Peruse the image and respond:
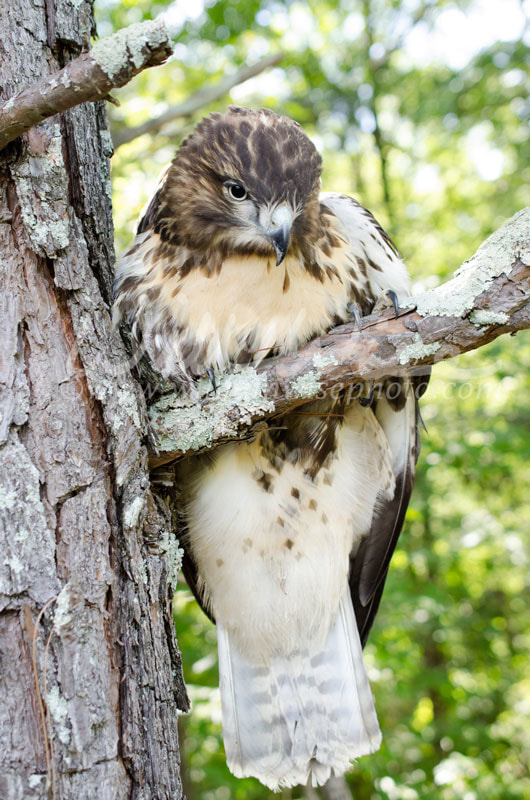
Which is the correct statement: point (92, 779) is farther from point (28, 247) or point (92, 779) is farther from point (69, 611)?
point (28, 247)

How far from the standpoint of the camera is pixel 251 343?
208 centimetres

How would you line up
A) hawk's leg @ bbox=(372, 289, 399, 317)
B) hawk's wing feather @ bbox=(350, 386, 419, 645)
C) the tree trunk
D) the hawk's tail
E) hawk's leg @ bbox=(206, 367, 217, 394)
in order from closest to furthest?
1. the tree trunk
2. hawk's leg @ bbox=(206, 367, 217, 394)
3. hawk's leg @ bbox=(372, 289, 399, 317)
4. the hawk's tail
5. hawk's wing feather @ bbox=(350, 386, 419, 645)

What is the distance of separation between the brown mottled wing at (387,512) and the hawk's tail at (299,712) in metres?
0.19

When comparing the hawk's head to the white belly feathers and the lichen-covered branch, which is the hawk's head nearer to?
the lichen-covered branch

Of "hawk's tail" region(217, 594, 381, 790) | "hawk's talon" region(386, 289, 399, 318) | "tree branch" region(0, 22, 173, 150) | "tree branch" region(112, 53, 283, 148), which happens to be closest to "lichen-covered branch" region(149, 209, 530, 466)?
"hawk's talon" region(386, 289, 399, 318)

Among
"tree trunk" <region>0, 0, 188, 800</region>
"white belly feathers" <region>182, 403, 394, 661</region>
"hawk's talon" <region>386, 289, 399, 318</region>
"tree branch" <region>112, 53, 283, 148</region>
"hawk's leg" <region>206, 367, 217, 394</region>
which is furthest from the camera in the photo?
"tree branch" <region>112, 53, 283, 148</region>

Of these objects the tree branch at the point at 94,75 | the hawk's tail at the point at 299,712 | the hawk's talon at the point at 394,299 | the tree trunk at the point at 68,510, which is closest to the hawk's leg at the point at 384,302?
the hawk's talon at the point at 394,299

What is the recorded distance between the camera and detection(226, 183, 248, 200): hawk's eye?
2111 mm

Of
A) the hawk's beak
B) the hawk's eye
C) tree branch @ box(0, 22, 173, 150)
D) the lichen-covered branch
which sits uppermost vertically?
tree branch @ box(0, 22, 173, 150)

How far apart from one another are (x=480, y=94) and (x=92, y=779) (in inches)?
290

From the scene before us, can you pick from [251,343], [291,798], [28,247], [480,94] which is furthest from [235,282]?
[480,94]

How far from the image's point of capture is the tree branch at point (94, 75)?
126 centimetres

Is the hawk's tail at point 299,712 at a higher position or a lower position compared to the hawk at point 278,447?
lower

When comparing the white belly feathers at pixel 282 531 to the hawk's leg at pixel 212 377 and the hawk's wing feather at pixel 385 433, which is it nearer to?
the hawk's wing feather at pixel 385 433
